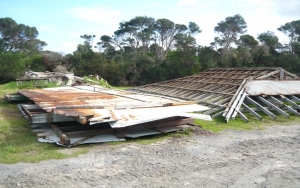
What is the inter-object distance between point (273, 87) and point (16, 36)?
3226 centimetres

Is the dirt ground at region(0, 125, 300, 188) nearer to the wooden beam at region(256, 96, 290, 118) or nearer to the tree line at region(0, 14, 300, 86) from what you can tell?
the wooden beam at region(256, 96, 290, 118)

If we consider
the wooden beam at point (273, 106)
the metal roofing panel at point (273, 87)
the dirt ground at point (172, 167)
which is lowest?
the dirt ground at point (172, 167)

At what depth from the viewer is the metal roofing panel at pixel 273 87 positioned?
11038 mm

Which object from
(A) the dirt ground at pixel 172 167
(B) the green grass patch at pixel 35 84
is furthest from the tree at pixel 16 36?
(A) the dirt ground at pixel 172 167

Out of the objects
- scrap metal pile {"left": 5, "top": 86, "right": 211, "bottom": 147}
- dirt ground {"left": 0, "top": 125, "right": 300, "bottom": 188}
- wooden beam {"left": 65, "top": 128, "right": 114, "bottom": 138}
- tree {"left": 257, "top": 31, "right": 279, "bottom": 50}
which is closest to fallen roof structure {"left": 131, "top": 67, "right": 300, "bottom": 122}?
scrap metal pile {"left": 5, "top": 86, "right": 211, "bottom": 147}

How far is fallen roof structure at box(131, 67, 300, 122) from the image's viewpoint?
10.0 meters

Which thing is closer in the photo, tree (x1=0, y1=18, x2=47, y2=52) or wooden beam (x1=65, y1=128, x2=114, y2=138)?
wooden beam (x1=65, y1=128, x2=114, y2=138)

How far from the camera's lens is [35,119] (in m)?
6.71

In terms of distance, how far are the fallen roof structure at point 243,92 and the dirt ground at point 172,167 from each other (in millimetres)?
3112

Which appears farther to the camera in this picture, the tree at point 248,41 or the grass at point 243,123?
the tree at point 248,41

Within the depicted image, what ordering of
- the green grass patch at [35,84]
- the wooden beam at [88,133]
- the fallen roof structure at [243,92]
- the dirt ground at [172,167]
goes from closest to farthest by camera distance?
the dirt ground at [172,167]
the wooden beam at [88,133]
the fallen roof structure at [243,92]
the green grass patch at [35,84]

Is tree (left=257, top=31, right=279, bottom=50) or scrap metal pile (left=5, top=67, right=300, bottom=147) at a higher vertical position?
tree (left=257, top=31, right=279, bottom=50)

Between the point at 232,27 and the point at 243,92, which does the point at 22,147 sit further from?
the point at 232,27

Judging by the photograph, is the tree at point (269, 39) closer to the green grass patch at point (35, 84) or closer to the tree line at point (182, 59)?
the tree line at point (182, 59)
